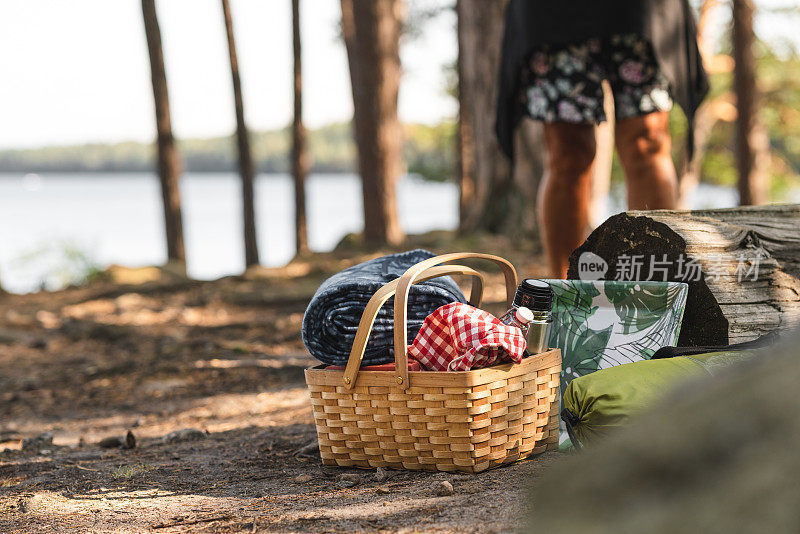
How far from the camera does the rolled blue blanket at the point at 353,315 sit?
2090 mm

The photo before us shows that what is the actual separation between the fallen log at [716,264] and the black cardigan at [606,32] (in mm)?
809

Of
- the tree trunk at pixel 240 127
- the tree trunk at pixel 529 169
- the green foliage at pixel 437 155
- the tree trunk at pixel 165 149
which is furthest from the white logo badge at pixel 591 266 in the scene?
the green foliage at pixel 437 155

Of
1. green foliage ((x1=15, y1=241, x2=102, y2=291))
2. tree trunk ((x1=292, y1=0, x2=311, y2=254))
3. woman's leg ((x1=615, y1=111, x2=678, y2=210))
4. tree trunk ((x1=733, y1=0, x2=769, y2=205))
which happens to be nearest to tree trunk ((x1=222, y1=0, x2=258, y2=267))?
tree trunk ((x1=292, y1=0, x2=311, y2=254))

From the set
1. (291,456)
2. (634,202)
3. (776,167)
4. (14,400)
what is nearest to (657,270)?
(634,202)

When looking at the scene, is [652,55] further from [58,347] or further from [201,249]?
[201,249]

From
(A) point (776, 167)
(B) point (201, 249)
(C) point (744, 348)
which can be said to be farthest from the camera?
(B) point (201, 249)

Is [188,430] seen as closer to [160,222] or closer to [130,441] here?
[130,441]

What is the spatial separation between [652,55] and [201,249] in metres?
25.0

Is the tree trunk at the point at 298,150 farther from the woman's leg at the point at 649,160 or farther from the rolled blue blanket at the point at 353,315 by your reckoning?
the rolled blue blanket at the point at 353,315

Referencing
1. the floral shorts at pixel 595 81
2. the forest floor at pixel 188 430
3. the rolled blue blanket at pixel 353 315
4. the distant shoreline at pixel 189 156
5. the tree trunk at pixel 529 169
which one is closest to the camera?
the forest floor at pixel 188 430

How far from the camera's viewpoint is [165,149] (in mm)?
9562

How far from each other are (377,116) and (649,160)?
19.1 ft

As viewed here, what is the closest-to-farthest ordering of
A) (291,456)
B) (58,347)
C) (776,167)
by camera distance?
(291,456)
(58,347)
(776,167)

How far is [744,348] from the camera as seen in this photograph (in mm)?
1927
